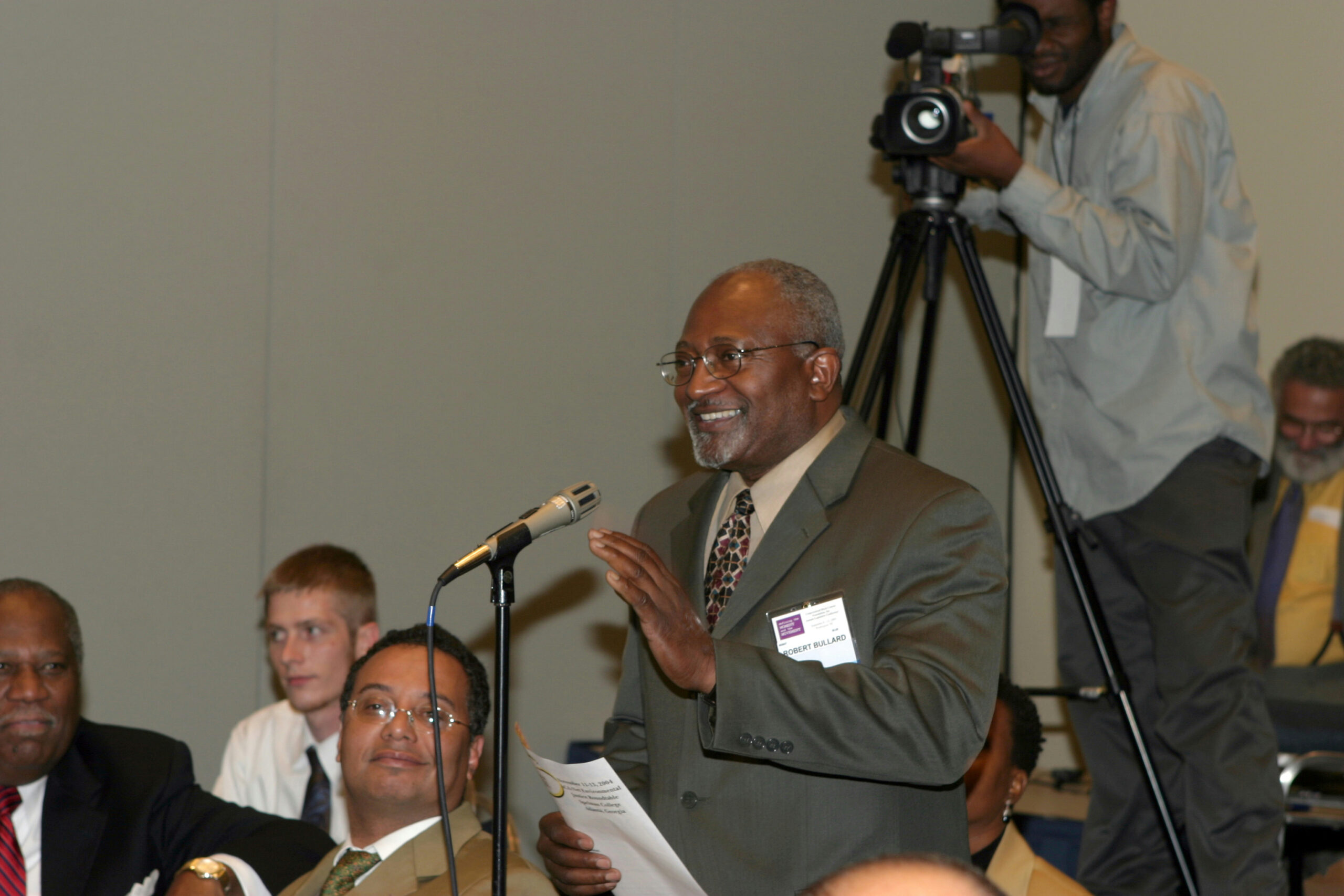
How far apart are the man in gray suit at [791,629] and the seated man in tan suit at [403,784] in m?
0.26

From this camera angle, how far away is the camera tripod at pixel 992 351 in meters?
2.67

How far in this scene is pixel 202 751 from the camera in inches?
146

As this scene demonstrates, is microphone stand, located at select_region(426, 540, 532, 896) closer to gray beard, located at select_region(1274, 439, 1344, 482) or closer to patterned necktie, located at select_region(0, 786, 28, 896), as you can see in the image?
patterned necktie, located at select_region(0, 786, 28, 896)

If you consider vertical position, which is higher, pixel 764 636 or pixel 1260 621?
pixel 764 636

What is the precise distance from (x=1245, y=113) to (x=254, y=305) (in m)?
3.18

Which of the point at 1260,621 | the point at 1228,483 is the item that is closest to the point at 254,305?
the point at 1228,483

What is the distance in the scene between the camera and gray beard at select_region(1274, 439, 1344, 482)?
3805 mm

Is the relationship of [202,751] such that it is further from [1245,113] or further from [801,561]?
[1245,113]

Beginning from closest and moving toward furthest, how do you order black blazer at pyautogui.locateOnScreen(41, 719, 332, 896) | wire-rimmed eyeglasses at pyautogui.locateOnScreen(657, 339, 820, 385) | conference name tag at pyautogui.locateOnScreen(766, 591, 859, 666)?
1. conference name tag at pyautogui.locateOnScreen(766, 591, 859, 666)
2. wire-rimmed eyeglasses at pyautogui.locateOnScreen(657, 339, 820, 385)
3. black blazer at pyautogui.locateOnScreen(41, 719, 332, 896)

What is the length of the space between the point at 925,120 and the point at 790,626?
131 cm

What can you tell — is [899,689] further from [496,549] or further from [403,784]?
[403,784]

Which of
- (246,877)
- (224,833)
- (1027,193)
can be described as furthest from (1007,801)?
(224,833)

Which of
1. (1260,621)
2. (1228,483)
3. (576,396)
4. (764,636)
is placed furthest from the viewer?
(576,396)

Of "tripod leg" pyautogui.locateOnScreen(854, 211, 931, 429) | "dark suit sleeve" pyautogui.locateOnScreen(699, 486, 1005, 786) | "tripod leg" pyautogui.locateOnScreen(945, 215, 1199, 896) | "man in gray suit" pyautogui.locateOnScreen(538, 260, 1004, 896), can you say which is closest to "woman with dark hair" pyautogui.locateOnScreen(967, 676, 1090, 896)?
"tripod leg" pyautogui.locateOnScreen(945, 215, 1199, 896)
